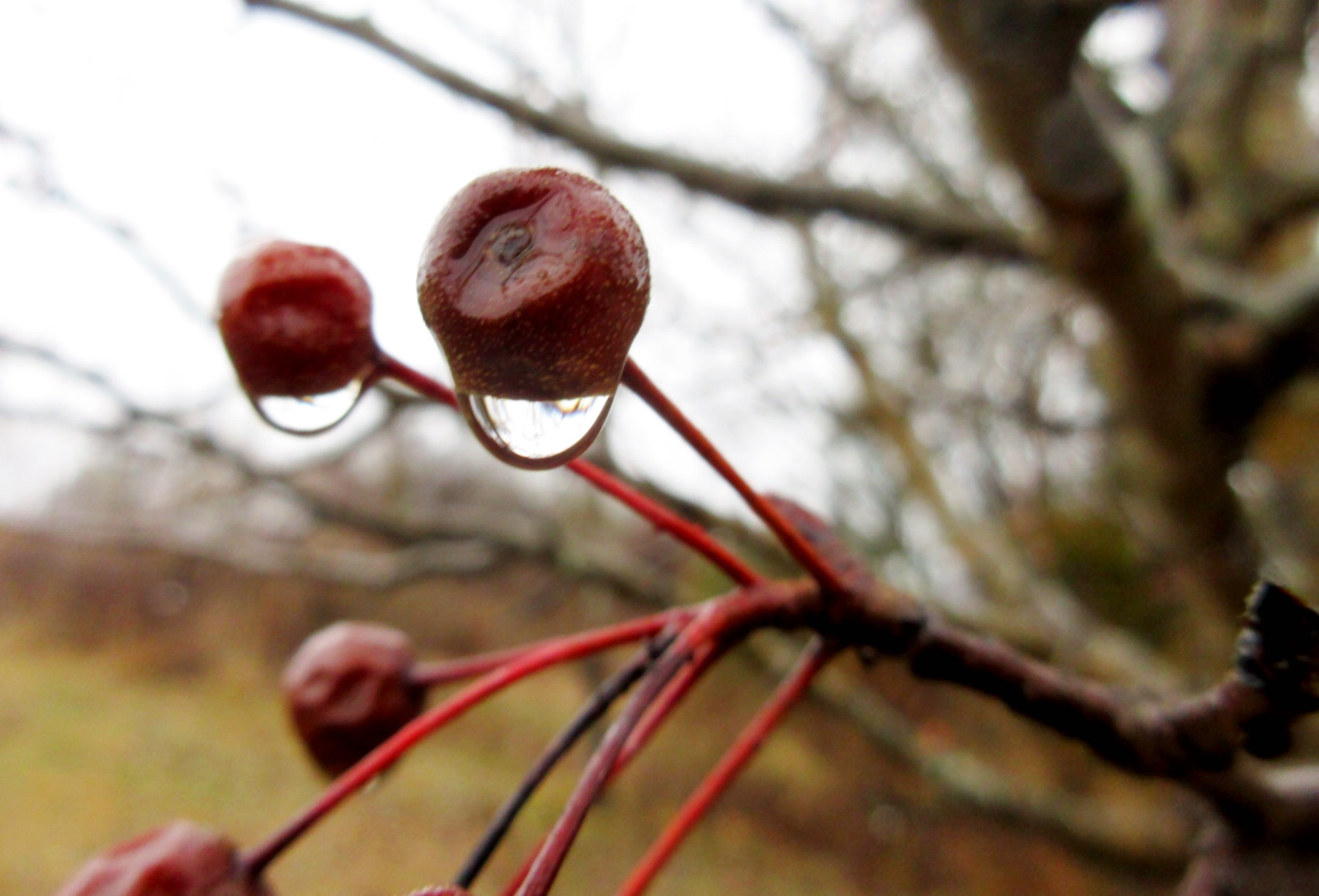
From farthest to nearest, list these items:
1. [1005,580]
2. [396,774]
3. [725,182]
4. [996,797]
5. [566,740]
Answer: [396,774] < [1005,580] < [996,797] < [725,182] < [566,740]

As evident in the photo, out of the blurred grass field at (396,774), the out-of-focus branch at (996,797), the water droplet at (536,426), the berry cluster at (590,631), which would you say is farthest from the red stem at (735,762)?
the blurred grass field at (396,774)

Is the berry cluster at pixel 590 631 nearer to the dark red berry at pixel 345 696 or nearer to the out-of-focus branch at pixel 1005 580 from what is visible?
the dark red berry at pixel 345 696

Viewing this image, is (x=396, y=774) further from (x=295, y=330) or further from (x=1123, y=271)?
(x=295, y=330)

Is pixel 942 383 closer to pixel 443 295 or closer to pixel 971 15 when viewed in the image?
pixel 971 15

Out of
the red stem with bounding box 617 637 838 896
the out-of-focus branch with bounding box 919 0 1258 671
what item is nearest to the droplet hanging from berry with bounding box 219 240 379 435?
the red stem with bounding box 617 637 838 896

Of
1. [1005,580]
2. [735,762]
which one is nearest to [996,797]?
[1005,580]
